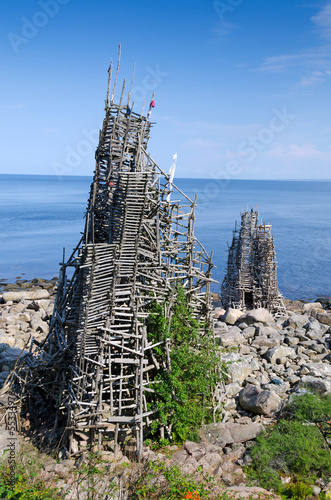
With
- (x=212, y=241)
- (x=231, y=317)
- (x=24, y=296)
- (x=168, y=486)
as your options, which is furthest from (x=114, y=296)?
(x=212, y=241)

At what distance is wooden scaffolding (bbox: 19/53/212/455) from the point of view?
13.7m

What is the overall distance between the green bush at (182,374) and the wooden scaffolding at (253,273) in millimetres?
23167

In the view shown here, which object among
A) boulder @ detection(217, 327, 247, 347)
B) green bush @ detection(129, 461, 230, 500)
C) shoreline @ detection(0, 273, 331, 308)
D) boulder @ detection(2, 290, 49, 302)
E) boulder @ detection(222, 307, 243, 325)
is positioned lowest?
shoreline @ detection(0, 273, 331, 308)

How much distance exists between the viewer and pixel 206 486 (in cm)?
1192

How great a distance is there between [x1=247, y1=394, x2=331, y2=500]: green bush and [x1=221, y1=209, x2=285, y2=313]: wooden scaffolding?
2421 cm

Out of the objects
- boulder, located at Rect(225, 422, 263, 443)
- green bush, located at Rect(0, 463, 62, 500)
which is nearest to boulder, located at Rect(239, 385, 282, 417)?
boulder, located at Rect(225, 422, 263, 443)

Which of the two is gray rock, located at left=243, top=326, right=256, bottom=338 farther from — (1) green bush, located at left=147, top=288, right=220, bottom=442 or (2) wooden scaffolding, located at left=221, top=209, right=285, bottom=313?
(1) green bush, located at left=147, top=288, right=220, bottom=442

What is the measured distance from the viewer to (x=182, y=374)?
15188 millimetres

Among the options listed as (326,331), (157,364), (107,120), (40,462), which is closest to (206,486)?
(157,364)

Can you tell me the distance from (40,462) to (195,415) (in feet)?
17.4

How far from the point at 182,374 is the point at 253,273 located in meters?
25.9

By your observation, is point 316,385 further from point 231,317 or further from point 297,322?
point 297,322

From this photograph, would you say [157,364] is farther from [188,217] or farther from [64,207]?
[64,207]

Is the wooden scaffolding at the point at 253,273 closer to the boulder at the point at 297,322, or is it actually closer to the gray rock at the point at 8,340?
the boulder at the point at 297,322
